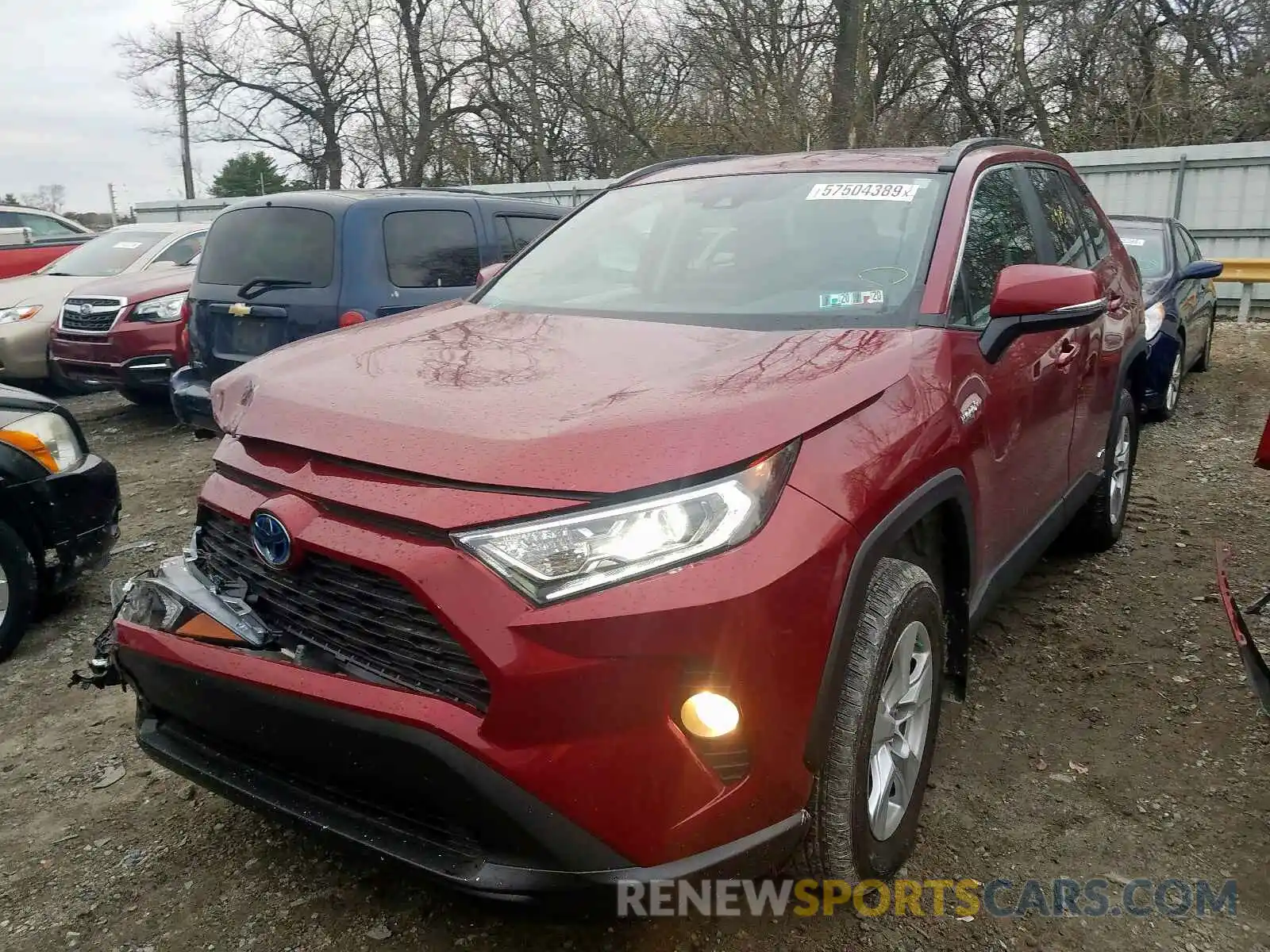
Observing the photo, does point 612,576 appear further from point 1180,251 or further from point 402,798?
point 1180,251

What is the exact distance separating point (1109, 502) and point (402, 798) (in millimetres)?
3642

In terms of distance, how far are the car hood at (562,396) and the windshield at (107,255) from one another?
833 cm

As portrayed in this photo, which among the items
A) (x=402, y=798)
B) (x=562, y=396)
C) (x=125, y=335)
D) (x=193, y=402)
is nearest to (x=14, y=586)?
(x=193, y=402)

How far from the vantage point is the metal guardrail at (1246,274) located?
11.1 meters

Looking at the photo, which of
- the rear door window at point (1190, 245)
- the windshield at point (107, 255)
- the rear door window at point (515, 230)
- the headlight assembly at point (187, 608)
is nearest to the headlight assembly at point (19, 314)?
the windshield at point (107, 255)

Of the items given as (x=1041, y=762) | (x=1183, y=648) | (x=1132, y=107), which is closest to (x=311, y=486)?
(x=1041, y=762)

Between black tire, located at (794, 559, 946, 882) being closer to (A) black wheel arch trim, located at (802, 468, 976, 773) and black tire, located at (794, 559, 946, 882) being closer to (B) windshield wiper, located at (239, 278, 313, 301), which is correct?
(A) black wheel arch trim, located at (802, 468, 976, 773)

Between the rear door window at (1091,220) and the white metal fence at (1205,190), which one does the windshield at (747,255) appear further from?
the white metal fence at (1205,190)

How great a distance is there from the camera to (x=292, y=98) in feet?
100

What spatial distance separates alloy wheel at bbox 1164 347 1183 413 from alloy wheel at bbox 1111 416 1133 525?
9.75 feet

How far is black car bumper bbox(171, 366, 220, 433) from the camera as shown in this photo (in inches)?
227

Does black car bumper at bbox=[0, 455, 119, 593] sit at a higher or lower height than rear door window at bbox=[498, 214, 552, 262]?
lower

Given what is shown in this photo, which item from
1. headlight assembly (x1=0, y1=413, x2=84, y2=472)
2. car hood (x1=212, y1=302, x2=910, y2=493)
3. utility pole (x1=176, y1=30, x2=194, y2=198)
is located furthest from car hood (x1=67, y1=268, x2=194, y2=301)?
utility pole (x1=176, y1=30, x2=194, y2=198)

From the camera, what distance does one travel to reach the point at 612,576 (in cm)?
177
